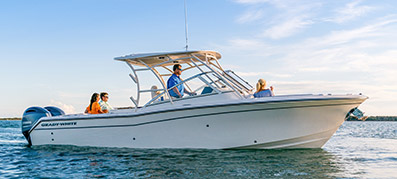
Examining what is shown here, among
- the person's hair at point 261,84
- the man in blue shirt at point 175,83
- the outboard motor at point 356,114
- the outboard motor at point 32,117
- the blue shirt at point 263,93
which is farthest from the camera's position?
the outboard motor at point 32,117

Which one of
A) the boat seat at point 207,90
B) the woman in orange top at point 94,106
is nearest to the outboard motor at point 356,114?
the boat seat at point 207,90

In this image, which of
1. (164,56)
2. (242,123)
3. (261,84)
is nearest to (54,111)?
(164,56)

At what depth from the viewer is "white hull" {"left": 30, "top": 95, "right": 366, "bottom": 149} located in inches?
281

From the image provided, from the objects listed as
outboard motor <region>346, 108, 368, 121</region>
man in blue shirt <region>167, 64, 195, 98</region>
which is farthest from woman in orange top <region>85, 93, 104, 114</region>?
outboard motor <region>346, 108, 368, 121</region>

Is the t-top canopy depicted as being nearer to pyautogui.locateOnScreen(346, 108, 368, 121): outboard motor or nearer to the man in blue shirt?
the man in blue shirt

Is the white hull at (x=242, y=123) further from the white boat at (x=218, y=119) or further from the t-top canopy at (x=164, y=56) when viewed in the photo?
the t-top canopy at (x=164, y=56)

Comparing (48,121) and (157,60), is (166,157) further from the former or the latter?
(48,121)

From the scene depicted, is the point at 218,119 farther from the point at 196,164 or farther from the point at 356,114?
the point at 356,114

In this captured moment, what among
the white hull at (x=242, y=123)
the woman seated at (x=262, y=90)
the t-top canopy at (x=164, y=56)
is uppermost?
the t-top canopy at (x=164, y=56)

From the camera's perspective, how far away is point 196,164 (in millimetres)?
6301

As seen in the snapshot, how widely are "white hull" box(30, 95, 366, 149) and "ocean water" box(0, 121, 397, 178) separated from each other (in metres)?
0.21

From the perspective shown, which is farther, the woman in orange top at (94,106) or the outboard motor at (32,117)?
the outboard motor at (32,117)

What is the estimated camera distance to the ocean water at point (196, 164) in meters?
5.67

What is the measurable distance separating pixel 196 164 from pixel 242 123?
1.58 meters
